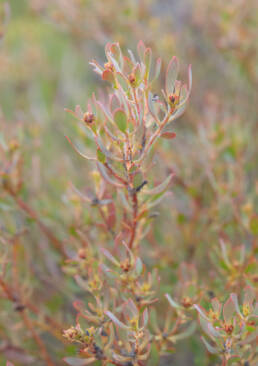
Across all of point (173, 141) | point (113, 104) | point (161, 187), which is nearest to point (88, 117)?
point (113, 104)

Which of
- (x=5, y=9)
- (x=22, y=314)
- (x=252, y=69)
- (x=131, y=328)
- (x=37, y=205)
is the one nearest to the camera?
(x=131, y=328)

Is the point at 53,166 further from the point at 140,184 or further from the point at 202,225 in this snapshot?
the point at 140,184

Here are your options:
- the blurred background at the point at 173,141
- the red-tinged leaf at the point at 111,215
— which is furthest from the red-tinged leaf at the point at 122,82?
the blurred background at the point at 173,141

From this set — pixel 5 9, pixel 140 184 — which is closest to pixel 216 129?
pixel 140 184

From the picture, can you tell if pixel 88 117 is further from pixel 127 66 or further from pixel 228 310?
pixel 228 310

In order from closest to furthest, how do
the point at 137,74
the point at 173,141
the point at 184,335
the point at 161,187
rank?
1. the point at 137,74
2. the point at 161,187
3. the point at 184,335
4. the point at 173,141

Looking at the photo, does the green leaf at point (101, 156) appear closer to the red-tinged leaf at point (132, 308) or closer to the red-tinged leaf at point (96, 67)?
the red-tinged leaf at point (96, 67)

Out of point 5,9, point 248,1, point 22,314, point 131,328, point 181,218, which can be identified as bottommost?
point 131,328
